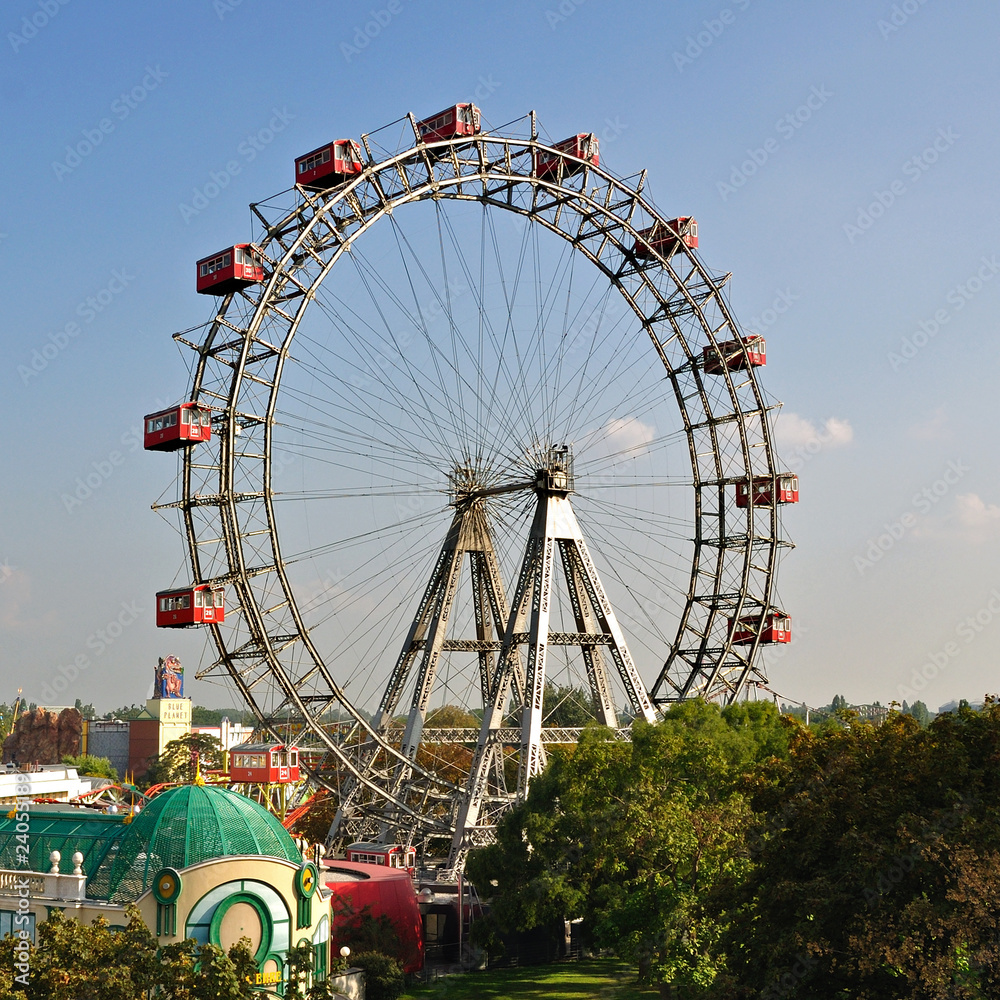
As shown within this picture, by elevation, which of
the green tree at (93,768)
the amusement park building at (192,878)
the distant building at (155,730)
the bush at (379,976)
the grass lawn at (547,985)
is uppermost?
the distant building at (155,730)

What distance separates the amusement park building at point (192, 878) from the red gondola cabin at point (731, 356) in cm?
3747

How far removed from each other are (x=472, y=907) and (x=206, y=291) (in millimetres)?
24315

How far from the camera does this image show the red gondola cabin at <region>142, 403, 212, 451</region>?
4272 centimetres

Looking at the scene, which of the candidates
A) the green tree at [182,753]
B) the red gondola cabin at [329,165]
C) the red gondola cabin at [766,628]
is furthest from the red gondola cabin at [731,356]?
the green tree at [182,753]

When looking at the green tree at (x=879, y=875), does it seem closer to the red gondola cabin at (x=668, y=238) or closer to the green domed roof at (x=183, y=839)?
the green domed roof at (x=183, y=839)

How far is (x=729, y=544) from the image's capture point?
192 feet

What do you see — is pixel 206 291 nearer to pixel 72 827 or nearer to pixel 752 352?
pixel 72 827

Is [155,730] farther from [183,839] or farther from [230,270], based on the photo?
[183,839]

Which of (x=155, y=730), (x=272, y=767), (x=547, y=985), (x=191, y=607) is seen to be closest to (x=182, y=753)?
(x=155, y=730)

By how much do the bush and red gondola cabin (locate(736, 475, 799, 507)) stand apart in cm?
3118

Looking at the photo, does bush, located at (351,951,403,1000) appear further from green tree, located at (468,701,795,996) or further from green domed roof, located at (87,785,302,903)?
green domed roof, located at (87,785,302,903)

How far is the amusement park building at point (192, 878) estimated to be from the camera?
24.8m

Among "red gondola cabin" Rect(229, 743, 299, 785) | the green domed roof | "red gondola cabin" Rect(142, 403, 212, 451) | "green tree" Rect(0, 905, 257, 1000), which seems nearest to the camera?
"green tree" Rect(0, 905, 257, 1000)

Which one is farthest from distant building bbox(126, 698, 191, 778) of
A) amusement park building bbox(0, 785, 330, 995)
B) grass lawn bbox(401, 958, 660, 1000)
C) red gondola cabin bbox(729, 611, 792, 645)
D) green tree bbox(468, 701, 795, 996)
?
amusement park building bbox(0, 785, 330, 995)
